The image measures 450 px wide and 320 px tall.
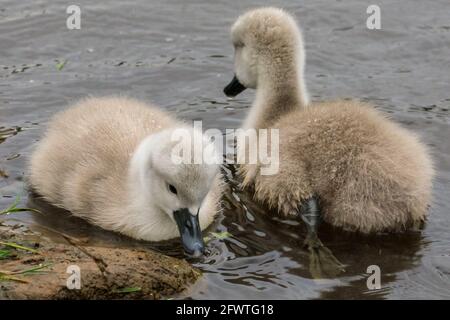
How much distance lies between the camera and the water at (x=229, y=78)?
5.32 metres

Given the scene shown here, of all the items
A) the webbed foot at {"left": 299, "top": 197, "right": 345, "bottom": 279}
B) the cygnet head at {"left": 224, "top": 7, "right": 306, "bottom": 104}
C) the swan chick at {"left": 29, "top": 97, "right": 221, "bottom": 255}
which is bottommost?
the webbed foot at {"left": 299, "top": 197, "right": 345, "bottom": 279}

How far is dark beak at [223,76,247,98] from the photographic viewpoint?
7238 mm

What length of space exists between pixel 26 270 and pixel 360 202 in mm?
1940

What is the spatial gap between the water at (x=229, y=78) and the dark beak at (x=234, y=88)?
9.3 inches

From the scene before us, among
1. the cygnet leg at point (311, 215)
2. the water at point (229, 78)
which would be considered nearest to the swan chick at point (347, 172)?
the cygnet leg at point (311, 215)

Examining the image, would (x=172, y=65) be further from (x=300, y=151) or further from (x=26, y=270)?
(x=26, y=270)

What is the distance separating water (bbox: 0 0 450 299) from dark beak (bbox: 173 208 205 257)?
0.17 meters

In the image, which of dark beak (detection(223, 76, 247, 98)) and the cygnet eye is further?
dark beak (detection(223, 76, 247, 98))

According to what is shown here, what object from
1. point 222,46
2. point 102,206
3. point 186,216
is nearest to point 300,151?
point 186,216

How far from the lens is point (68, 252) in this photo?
5.11 meters
